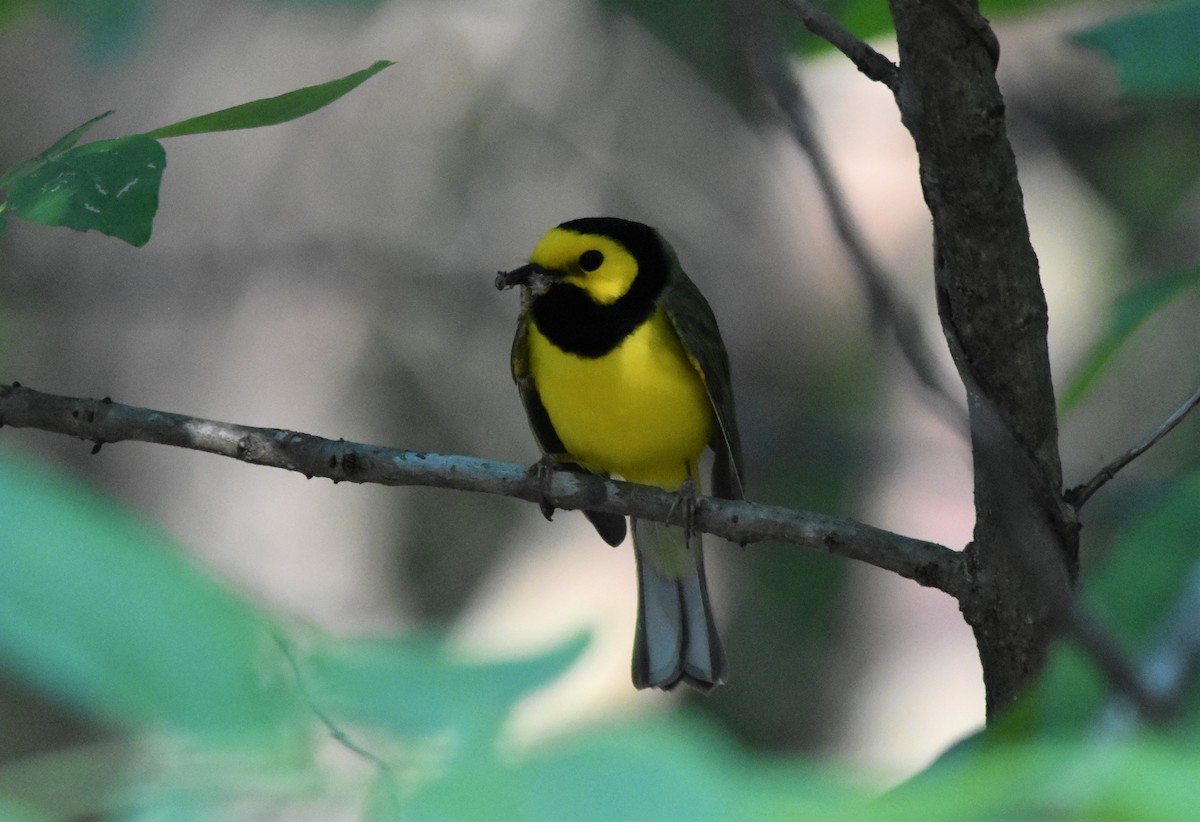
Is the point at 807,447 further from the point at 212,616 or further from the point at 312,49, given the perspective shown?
the point at 212,616

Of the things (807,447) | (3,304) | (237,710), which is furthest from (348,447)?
(3,304)

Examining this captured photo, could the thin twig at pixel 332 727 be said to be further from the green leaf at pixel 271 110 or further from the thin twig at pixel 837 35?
the thin twig at pixel 837 35

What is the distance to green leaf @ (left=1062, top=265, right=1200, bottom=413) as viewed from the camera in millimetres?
1571

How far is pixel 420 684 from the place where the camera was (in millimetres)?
686

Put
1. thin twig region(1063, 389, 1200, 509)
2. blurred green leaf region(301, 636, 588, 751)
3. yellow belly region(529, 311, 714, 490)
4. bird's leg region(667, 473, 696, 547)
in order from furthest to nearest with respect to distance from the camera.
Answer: yellow belly region(529, 311, 714, 490) → bird's leg region(667, 473, 696, 547) → thin twig region(1063, 389, 1200, 509) → blurred green leaf region(301, 636, 588, 751)

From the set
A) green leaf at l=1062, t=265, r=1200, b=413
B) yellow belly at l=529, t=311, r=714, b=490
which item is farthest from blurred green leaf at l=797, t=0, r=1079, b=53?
yellow belly at l=529, t=311, r=714, b=490

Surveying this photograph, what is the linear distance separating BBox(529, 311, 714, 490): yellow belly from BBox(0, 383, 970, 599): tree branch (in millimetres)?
870

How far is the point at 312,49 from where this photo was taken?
7375 mm

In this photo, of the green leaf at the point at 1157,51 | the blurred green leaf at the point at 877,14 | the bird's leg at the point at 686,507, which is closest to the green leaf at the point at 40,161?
the blurred green leaf at the point at 877,14

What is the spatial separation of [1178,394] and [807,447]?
2.18 metres

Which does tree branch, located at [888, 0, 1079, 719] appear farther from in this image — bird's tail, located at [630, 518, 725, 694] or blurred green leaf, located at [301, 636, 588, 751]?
bird's tail, located at [630, 518, 725, 694]

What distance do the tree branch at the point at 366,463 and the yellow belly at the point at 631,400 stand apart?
870 mm

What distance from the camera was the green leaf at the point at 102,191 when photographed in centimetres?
141

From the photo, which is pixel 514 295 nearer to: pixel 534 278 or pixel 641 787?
pixel 534 278
